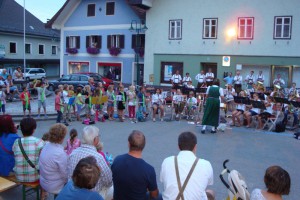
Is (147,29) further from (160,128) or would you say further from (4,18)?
(4,18)

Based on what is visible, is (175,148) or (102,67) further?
(102,67)

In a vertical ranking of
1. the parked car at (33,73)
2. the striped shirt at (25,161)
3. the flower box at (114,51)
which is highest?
the flower box at (114,51)

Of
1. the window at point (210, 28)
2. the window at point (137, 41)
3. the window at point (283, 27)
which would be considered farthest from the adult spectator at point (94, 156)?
the window at point (137, 41)

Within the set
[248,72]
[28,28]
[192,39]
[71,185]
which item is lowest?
Answer: [71,185]

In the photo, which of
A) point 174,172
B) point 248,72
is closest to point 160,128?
point 174,172

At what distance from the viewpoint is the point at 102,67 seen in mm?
32688

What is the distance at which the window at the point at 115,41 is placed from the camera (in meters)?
30.5

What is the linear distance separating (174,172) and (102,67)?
2963 centimetres

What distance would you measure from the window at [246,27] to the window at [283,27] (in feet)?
5.21

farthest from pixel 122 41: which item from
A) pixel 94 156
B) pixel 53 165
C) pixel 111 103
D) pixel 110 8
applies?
pixel 94 156

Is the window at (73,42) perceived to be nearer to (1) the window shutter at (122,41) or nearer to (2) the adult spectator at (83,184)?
(1) the window shutter at (122,41)

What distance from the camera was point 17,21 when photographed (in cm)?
4275

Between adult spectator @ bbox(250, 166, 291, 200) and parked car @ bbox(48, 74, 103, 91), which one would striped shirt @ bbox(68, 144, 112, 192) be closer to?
adult spectator @ bbox(250, 166, 291, 200)

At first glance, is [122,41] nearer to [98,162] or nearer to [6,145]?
[6,145]
